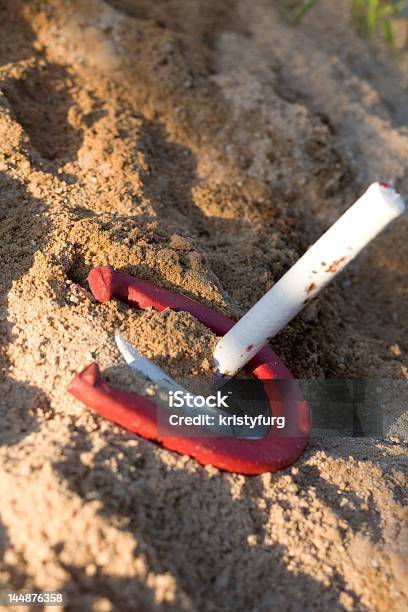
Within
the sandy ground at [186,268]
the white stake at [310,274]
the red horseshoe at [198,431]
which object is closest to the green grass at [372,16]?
the sandy ground at [186,268]

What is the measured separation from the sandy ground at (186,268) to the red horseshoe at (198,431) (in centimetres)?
5

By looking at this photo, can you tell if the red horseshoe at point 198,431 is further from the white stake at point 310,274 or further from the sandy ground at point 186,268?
the white stake at point 310,274

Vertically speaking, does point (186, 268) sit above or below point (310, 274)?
below

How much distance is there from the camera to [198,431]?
2.05m

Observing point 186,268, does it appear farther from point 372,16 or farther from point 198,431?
point 372,16

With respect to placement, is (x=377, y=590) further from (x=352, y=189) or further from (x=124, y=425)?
(x=352, y=189)

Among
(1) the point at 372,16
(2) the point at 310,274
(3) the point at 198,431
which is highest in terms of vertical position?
(1) the point at 372,16

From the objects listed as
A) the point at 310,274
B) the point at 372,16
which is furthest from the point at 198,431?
the point at 372,16

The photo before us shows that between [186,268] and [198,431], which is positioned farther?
[186,268]

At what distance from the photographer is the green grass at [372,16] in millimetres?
4344

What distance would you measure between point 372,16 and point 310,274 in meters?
3.12

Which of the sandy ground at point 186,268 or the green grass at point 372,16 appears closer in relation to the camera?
the sandy ground at point 186,268

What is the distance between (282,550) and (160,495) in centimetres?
39

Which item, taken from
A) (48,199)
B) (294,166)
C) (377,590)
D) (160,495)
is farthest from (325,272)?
(294,166)
